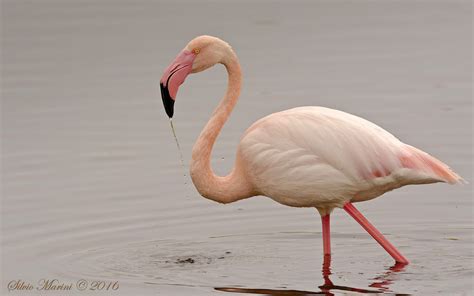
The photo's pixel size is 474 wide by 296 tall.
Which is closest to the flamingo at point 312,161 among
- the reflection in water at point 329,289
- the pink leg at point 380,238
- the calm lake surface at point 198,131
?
the pink leg at point 380,238

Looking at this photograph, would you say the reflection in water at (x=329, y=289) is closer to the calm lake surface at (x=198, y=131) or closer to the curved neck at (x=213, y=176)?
the calm lake surface at (x=198, y=131)

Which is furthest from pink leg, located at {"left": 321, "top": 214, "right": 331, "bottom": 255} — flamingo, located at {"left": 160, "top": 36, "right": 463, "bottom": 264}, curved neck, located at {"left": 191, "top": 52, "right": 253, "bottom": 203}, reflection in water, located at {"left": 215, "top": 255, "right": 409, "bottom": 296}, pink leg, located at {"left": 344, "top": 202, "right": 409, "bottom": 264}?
curved neck, located at {"left": 191, "top": 52, "right": 253, "bottom": 203}

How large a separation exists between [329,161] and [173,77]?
4.64 feet

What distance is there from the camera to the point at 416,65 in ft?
54.1

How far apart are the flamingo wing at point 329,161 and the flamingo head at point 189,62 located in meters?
0.70

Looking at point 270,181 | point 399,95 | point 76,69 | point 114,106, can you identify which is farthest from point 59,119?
point 270,181

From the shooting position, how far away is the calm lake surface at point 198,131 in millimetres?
10594

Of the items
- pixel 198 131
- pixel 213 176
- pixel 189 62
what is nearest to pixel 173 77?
pixel 189 62

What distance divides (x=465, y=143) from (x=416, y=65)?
9.82ft

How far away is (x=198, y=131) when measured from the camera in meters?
14.1

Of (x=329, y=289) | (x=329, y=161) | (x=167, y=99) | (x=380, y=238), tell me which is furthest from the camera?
(x=167, y=99)

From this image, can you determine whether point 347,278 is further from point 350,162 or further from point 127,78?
point 127,78

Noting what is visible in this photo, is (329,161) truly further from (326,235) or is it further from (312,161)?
(326,235)

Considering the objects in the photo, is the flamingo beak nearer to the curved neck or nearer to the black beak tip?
the black beak tip
